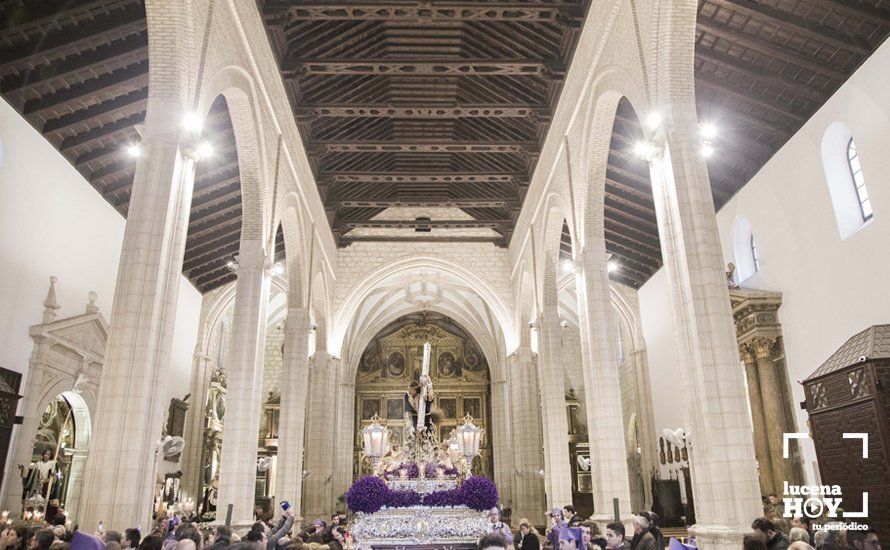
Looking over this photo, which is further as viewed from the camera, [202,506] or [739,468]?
[202,506]

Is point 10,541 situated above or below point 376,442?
below

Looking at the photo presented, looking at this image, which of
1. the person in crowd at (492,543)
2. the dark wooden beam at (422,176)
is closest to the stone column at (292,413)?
the dark wooden beam at (422,176)

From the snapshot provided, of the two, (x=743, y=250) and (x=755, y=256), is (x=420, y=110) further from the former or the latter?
(x=755, y=256)

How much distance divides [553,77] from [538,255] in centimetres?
484

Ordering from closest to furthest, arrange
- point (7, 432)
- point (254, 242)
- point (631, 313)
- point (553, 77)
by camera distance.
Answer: point (7, 432)
point (254, 242)
point (553, 77)
point (631, 313)

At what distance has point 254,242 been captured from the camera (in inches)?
453

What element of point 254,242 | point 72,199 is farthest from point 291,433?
point 72,199

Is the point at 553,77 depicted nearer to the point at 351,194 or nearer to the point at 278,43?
the point at 278,43

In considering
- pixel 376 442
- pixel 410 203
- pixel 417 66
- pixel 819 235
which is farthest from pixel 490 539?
pixel 410 203

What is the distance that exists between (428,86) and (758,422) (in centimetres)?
986

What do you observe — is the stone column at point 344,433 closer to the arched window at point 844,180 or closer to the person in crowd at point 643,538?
the arched window at point 844,180

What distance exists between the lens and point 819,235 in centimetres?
1063

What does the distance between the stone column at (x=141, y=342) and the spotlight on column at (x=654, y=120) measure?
558 centimetres

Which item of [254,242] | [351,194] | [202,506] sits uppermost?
[351,194]
